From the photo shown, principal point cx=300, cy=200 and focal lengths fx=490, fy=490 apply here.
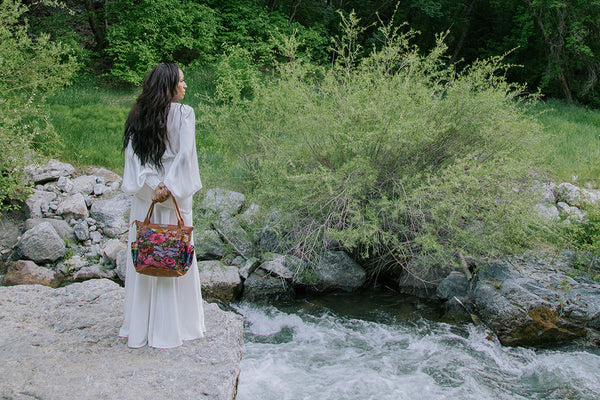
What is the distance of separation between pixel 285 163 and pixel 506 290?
308 cm

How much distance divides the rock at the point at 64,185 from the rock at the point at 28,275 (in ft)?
5.51

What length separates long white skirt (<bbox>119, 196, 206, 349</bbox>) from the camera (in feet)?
11.8

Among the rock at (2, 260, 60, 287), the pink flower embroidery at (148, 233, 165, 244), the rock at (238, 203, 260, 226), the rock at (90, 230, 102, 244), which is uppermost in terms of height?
the pink flower embroidery at (148, 233, 165, 244)

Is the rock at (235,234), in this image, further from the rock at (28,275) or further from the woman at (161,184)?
the woman at (161,184)

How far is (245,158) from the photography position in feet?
25.3

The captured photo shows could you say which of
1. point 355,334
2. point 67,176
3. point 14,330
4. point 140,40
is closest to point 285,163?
point 355,334

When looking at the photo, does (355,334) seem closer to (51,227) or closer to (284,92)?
(284,92)

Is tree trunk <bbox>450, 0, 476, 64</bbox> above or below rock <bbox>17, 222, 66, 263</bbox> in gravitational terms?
above

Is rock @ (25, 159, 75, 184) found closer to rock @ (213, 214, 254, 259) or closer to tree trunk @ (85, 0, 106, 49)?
rock @ (213, 214, 254, 259)

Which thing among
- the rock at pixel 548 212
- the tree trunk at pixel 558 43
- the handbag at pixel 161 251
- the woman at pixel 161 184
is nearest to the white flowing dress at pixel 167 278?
the woman at pixel 161 184

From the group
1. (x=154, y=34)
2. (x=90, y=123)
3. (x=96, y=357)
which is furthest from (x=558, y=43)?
(x=96, y=357)

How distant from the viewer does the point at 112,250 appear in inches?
277

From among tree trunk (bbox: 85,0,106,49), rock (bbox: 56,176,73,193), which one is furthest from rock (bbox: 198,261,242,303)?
tree trunk (bbox: 85,0,106,49)

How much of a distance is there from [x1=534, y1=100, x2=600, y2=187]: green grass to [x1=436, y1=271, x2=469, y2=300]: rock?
203 centimetres
